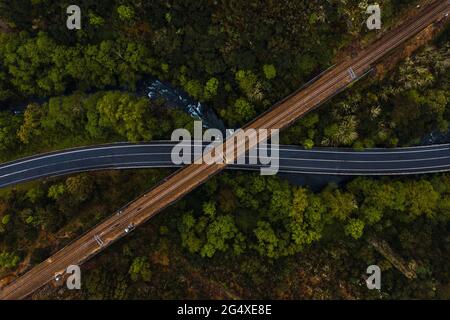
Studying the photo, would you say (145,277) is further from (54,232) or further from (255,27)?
(255,27)
